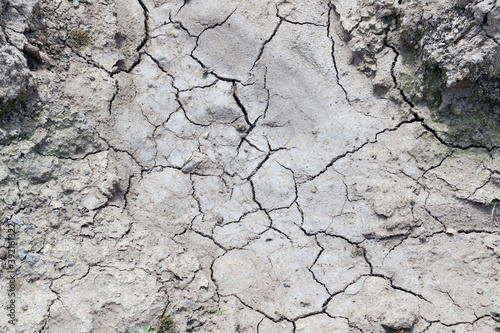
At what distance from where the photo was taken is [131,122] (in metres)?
3.17

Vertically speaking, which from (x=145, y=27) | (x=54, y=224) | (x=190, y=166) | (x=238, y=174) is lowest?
(x=54, y=224)

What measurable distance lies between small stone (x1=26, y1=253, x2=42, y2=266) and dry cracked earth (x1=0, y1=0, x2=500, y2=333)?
0.02 meters

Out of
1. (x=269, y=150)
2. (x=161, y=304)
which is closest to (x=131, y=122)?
(x=269, y=150)

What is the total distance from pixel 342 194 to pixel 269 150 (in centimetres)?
61

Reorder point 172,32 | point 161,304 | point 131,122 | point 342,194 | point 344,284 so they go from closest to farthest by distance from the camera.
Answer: point 161,304 < point 344,284 < point 342,194 < point 131,122 < point 172,32

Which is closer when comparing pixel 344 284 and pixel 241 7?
pixel 344 284

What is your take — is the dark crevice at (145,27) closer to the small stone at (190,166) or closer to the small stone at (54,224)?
the small stone at (190,166)

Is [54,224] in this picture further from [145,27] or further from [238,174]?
[145,27]

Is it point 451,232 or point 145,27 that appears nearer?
point 451,232

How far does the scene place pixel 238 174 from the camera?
121 inches

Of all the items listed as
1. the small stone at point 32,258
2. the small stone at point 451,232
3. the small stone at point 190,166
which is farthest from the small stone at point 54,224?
the small stone at point 451,232

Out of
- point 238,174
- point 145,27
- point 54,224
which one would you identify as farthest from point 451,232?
point 145,27

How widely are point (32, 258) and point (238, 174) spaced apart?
1.42 m

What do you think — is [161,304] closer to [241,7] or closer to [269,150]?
[269,150]
